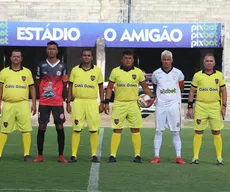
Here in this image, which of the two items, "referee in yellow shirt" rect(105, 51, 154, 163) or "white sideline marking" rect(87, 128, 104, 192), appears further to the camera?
"referee in yellow shirt" rect(105, 51, 154, 163)

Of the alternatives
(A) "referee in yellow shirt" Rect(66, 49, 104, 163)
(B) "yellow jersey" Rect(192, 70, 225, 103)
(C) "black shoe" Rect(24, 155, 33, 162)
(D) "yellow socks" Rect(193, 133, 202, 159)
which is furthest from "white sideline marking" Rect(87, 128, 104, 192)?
(B) "yellow jersey" Rect(192, 70, 225, 103)

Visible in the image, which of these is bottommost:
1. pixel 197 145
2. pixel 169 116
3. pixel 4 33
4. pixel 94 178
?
pixel 94 178

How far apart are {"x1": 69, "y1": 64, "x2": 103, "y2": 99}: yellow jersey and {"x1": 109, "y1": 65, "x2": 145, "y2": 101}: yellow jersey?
362 mm

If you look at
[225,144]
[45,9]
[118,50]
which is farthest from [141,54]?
[225,144]

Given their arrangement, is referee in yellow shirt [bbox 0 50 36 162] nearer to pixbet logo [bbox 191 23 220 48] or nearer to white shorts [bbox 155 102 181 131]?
white shorts [bbox 155 102 181 131]

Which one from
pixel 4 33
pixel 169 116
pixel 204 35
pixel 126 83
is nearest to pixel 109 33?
pixel 204 35

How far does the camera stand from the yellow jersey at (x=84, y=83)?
36.2ft

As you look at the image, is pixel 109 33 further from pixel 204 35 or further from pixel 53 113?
pixel 53 113

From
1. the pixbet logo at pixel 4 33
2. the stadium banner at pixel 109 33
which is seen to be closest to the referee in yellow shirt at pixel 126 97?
the stadium banner at pixel 109 33

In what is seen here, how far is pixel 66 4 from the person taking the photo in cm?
3036

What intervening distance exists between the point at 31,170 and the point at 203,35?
20.1 meters

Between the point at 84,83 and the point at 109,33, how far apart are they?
18.2 meters

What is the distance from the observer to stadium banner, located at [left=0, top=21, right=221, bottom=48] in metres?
28.9

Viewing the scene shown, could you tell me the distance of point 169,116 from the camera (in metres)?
11.2
